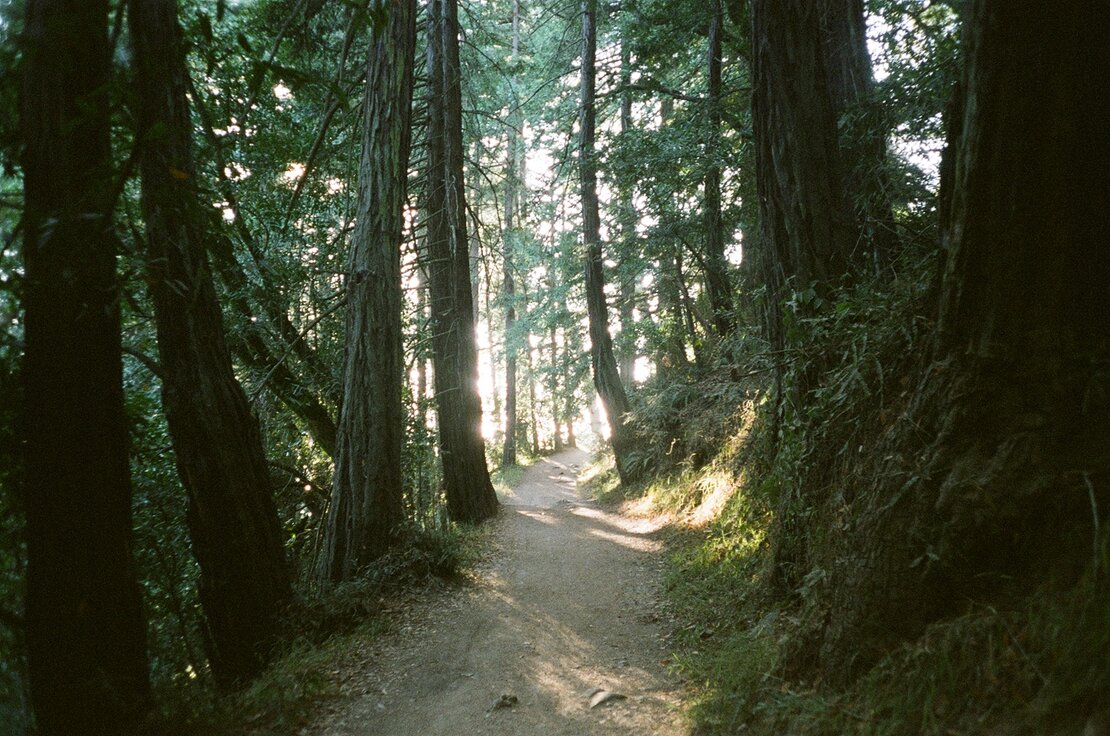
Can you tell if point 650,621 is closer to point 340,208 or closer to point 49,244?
point 49,244

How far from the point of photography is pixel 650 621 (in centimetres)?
604

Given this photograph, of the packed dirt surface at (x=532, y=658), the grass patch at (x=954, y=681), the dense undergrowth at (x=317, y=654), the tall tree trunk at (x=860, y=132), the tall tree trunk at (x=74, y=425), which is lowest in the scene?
the packed dirt surface at (x=532, y=658)

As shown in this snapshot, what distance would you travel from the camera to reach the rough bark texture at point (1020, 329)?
98.8 inches

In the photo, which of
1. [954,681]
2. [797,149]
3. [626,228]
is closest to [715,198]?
[626,228]

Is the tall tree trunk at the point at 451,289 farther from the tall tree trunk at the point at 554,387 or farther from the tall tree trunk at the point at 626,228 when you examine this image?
the tall tree trunk at the point at 554,387

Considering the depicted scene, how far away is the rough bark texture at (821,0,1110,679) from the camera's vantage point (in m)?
2.51

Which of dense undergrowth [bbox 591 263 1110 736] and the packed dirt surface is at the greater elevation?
dense undergrowth [bbox 591 263 1110 736]

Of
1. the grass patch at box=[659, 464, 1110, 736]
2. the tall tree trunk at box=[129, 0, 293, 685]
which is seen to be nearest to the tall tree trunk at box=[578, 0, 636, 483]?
the tall tree trunk at box=[129, 0, 293, 685]

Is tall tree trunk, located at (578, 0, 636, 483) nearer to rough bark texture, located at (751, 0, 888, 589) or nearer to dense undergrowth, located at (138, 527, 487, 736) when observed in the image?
dense undergrowth, located at (138, 527, 487, 736)

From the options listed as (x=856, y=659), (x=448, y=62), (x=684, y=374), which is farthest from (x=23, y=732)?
(x=684, y=374)

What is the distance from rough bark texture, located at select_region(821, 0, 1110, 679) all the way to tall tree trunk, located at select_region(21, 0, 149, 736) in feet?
12.3

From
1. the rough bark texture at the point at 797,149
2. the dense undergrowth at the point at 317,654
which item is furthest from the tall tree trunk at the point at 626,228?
the dense undergrowth at the point at 317,654

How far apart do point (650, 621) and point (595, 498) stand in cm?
890

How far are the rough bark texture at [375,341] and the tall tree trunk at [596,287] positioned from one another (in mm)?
6014
